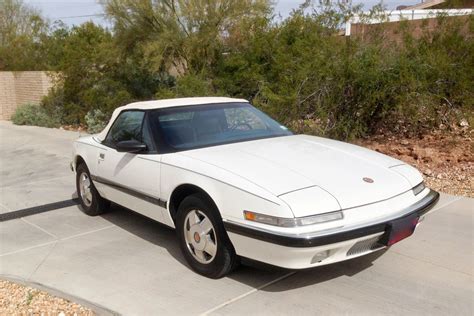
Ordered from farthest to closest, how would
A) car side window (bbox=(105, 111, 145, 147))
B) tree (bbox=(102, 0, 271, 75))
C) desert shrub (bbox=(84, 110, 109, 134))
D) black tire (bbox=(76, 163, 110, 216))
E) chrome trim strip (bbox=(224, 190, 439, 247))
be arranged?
desert shrub (bbox=(84, 110, 109, 134)) < tree (bbox=(102, 0, 271, 75)) < black tire (bbox=(76, 163, 110, 216)) < car side window (bbox=(105, 111, 145, 147)) < chrome trim strip (bbox=(224, 190, 439, 247))

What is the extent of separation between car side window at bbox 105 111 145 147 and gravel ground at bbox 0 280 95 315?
168 cm

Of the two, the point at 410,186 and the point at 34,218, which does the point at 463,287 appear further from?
the point at 34,218

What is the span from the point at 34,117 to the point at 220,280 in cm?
1357

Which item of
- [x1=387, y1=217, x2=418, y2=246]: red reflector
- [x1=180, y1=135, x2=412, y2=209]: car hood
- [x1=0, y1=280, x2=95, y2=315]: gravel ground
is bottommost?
[x1=0, y1=280, x2=95, y2=315]: gravel ground

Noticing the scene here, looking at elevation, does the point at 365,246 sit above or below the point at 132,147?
below

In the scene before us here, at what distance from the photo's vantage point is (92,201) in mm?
5789

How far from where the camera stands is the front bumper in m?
3.29

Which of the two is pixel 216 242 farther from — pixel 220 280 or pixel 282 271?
pixel 282 271

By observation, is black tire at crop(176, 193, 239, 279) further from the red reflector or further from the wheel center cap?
the red reflector

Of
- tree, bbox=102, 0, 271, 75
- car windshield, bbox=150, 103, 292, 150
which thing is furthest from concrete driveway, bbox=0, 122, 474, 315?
tree, bbox=102, 0, 271, 75

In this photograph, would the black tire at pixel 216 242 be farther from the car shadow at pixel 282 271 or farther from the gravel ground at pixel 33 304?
the gravel ground at pixel 33 304

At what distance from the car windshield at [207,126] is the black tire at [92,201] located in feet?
4.89

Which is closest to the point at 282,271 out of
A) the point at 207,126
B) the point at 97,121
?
the point at 207,126

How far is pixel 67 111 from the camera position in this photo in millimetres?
15383
